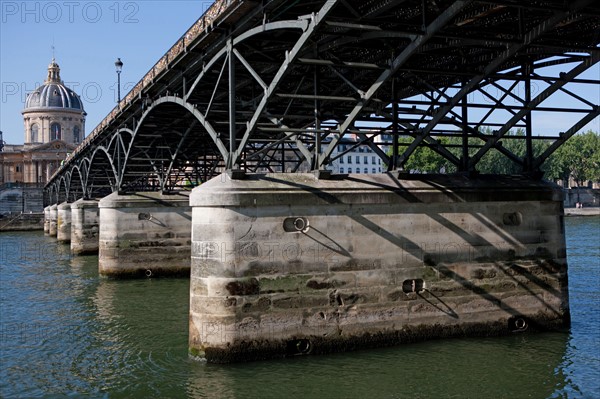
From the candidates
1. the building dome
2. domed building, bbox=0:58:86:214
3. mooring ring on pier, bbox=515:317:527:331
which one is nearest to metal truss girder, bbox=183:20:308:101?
mooring ring on pier, bbox=515:317:527:331

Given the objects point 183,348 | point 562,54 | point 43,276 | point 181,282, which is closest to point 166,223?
point 181,282

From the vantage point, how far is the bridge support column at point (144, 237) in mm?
31375

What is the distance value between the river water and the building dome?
451ft

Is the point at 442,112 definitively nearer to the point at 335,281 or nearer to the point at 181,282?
the point at 335,281

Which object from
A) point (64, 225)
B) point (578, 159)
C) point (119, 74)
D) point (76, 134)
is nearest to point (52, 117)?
point (76, 134)

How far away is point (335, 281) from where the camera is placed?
15055 millimetres

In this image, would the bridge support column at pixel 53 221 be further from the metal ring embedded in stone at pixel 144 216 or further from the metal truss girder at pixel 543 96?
the metal truss girder at pixel 543 96

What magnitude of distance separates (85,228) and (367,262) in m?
34.2

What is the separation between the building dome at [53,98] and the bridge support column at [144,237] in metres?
126

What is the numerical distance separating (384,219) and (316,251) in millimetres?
1880

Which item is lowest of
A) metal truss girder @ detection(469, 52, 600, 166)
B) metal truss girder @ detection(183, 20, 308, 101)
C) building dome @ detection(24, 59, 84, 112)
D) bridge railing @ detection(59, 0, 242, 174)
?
metal truss girder @ detection(469, 52, 600, 166)

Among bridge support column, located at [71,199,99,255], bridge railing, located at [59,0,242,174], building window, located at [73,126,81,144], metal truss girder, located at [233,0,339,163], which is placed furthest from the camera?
building window, located at [73,126,81,144]

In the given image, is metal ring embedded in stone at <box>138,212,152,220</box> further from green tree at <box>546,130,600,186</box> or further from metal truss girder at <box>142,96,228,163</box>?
green tree at <box>546,130,600,186</box>

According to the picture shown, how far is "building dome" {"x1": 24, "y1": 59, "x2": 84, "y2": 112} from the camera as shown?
149m
